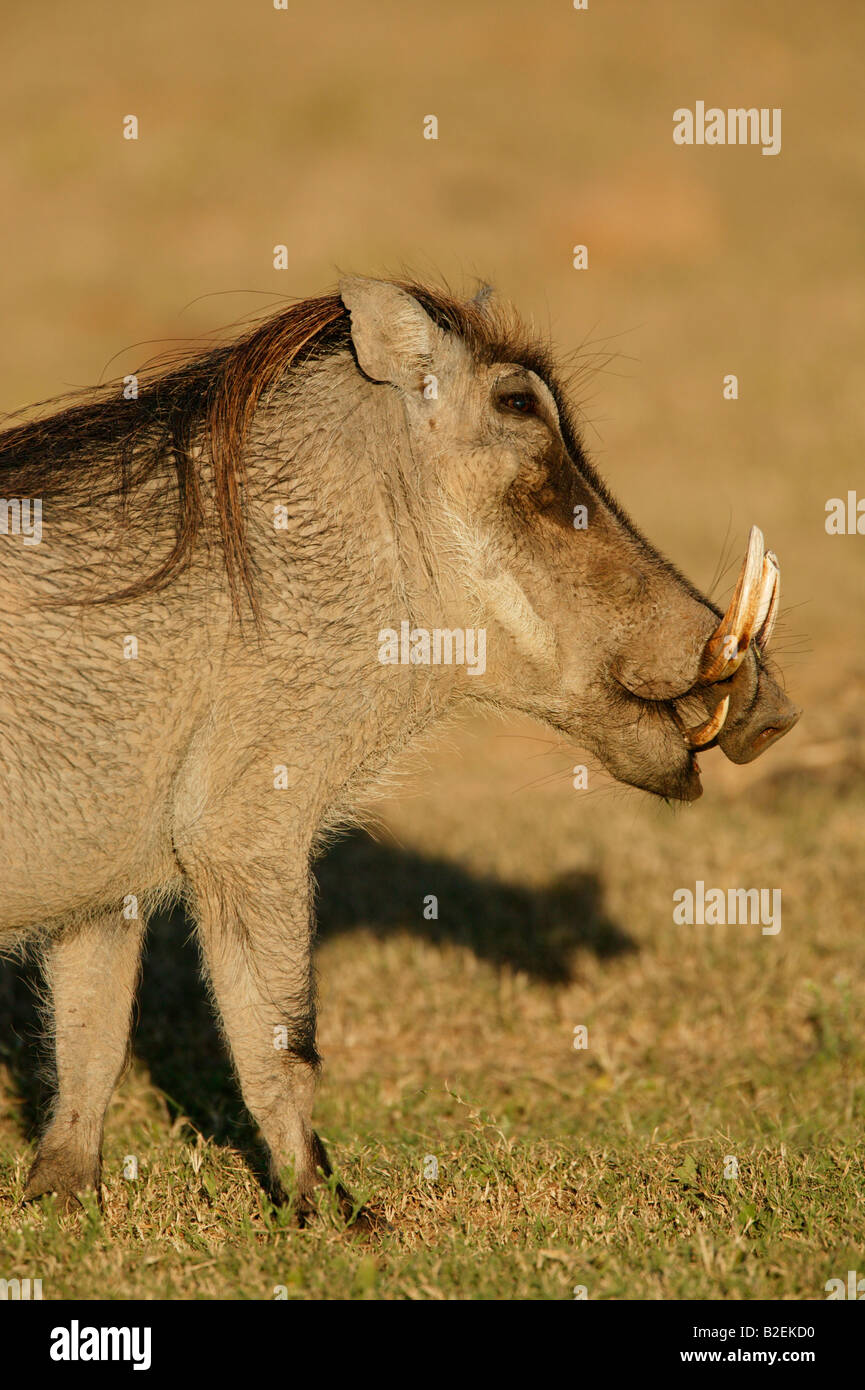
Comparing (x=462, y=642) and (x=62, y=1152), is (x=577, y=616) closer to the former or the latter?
(x=462, y=642)

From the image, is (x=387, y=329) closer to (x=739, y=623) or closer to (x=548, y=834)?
(x=739, y=623)

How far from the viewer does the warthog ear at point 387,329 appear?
3.27 meters

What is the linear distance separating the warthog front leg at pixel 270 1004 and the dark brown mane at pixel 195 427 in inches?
25.5

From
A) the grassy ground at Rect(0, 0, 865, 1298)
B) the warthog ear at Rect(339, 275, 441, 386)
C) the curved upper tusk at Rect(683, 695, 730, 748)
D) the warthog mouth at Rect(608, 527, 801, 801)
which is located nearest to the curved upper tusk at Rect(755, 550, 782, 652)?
the warthog mouth at Rect(608, 527, 801, 801)

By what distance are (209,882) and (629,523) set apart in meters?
1.31

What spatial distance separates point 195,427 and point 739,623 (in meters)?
1.31

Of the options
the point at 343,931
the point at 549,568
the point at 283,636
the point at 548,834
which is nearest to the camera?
the point at 283,636

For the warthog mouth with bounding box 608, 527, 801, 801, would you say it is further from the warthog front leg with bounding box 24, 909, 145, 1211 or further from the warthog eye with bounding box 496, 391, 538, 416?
the warthog front leg with bounding box 24, 909, 145, 1211

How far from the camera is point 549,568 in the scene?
339 cm

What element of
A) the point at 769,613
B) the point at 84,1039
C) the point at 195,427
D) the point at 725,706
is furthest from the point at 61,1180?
the point at 769,613

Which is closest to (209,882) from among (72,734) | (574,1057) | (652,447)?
(72,734)

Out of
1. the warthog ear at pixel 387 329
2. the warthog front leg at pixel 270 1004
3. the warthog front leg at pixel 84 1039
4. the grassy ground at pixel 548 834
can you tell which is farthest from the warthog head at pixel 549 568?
the warthog front leg at pixel 84 1039

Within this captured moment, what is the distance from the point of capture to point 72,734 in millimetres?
2945

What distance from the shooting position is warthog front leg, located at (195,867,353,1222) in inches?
125
